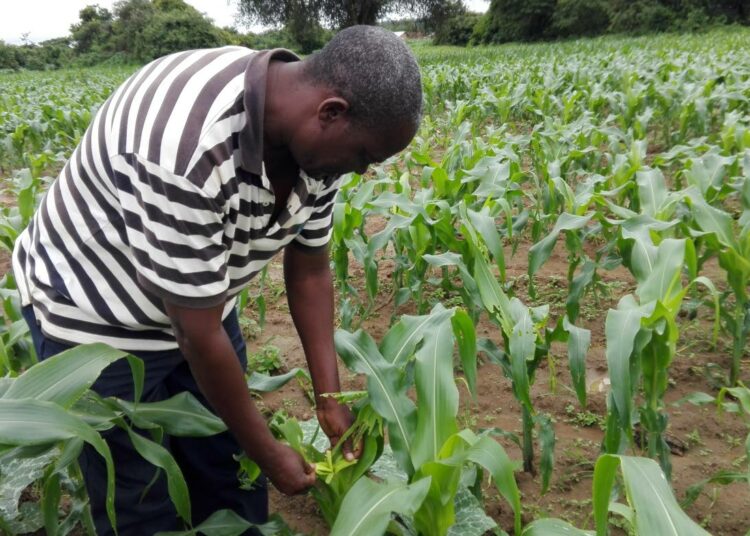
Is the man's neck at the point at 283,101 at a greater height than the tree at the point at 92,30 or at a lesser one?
lesser

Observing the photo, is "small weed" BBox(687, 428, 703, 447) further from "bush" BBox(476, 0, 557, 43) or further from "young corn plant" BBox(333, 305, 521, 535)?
"bush" BBox(476, 0, 557, 43)

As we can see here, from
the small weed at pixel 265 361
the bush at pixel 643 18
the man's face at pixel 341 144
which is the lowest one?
the small weed at pixel 265 361

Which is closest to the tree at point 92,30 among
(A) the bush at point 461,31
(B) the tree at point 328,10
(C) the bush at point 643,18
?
(B) the tree at point 328,10

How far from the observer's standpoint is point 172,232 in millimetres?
1222

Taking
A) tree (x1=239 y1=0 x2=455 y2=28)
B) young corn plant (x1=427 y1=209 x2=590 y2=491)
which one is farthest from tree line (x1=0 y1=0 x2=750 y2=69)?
young corn plant (x1=427 y1=209 x2=590 y2=491)

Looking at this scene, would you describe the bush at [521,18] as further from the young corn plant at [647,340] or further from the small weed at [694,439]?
the young corn plant at [647,340]

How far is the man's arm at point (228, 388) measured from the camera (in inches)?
52.6

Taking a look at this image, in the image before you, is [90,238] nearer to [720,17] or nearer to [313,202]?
[313,202]

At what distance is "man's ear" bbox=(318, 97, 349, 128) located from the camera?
122 centimetres

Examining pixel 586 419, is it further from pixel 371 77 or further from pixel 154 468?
pixel 371 77

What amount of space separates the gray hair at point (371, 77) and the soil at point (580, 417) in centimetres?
156

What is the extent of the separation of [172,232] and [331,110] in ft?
1.28

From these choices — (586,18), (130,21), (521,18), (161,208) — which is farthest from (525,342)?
(130,21)

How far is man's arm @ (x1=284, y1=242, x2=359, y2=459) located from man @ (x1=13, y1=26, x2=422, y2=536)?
0.04 metres
